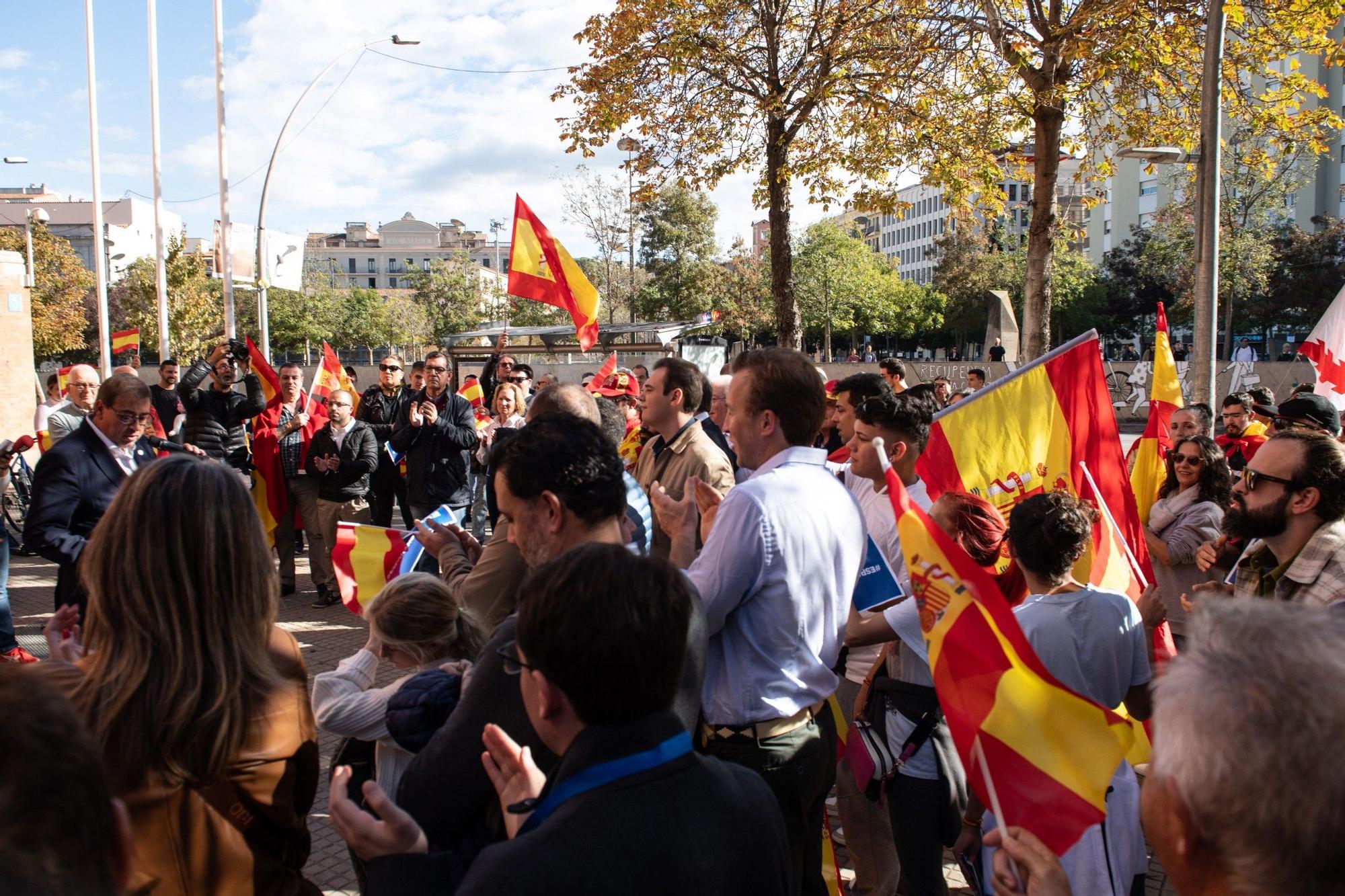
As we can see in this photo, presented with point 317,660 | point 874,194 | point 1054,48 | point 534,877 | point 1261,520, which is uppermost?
point 1054,48

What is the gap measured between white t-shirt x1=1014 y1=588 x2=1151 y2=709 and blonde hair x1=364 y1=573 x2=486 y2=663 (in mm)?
1618

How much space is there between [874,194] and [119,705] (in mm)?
13398

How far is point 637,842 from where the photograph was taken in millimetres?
1487

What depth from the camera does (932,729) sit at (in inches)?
132

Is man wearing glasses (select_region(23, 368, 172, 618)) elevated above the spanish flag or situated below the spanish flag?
below

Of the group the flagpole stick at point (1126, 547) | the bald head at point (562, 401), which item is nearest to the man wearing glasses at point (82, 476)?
the bald head at point (562, 401)

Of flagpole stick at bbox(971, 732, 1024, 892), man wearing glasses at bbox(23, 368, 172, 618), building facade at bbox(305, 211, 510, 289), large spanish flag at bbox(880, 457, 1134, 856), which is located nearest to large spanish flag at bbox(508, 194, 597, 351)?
man wearing glasses at bbox(23, 368, 172, 618)

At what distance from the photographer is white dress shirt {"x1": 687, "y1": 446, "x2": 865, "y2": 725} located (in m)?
2.75

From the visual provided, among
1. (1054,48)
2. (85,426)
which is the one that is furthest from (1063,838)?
(1054,48)

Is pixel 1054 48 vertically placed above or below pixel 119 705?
above

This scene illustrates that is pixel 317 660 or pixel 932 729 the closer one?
pixel 932 729

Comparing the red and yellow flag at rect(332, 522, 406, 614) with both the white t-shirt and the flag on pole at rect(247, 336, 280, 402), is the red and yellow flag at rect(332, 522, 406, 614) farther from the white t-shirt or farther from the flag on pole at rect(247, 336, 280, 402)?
the flag on pole at rect(247, 336, 280, 402)

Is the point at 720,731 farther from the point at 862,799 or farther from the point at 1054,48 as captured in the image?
the point at 1054,48

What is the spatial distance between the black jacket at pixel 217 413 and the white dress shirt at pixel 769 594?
6.99 m
